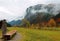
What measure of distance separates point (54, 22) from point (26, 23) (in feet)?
7.82

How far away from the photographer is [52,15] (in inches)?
614

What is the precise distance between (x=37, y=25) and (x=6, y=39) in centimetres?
997

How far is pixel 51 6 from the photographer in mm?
16016

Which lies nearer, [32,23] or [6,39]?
[6,39]

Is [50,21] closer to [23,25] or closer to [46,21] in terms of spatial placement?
[46,21]

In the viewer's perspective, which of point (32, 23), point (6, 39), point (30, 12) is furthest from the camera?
point (30, 12)

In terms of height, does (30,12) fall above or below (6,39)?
above

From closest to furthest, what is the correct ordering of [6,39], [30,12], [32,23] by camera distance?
[6,39]
[32,23]
[30,12]

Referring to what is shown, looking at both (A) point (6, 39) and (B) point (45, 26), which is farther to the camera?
(B) point (45, 26)

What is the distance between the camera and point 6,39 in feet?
20.6

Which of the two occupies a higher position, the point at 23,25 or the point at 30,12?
the point at 30,12

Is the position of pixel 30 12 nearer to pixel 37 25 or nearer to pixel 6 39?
pixel 37 25

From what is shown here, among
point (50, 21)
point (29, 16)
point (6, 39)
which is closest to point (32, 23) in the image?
point (29, 16)

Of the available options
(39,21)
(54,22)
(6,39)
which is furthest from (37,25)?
(6,39)
